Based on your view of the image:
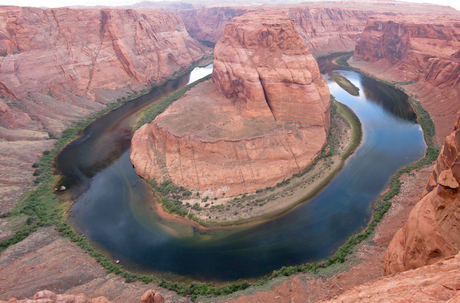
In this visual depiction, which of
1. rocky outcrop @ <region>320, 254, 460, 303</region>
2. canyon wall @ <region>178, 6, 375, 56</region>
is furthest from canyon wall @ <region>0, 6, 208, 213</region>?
canyon wall @ <region>178, 6, 375, 56</region>

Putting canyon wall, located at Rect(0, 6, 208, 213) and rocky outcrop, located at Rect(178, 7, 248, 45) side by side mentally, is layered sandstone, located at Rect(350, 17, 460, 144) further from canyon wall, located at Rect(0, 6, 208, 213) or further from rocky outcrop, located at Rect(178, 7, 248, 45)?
canyon wall, located at Rect(0, 6, 208, 213)

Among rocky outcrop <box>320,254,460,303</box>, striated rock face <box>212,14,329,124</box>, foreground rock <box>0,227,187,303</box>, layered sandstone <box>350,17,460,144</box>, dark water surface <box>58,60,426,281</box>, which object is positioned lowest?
foreground rock <box>0,227,187,303</box>

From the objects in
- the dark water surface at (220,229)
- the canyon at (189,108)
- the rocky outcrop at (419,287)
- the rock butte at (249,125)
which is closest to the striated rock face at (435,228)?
the canyon at (189,108)

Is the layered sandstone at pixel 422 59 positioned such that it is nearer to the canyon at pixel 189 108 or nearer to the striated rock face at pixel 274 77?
the canyon at pixel 189 108

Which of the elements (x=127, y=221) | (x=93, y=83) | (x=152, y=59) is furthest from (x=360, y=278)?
(x=152, y=59)

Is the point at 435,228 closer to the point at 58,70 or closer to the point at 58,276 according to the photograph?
the point at 58,276

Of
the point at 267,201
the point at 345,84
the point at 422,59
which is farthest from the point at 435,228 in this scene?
the point at 422,59

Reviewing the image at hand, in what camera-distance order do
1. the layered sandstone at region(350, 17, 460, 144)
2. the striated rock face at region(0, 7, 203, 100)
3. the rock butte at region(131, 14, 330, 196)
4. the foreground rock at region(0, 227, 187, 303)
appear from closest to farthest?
1. the foreground rock at region(0, 227, 187, 303)
2. the rock butte at region(131, 14, 330, 196)
3. the layered sandstone at region(350, 17, 460, 144)
4. the striated rock face at region(0, 7, 203, 100)
